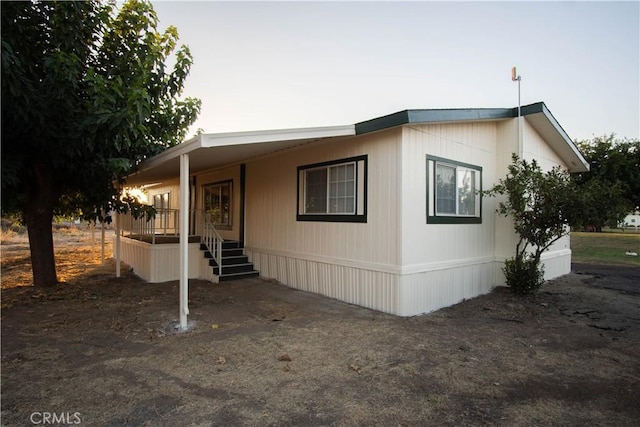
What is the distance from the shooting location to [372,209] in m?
6.16

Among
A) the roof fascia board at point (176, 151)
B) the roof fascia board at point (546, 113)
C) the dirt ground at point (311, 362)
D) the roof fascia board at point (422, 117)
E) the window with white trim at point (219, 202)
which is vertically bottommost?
the dirt ground at point (311, 362)

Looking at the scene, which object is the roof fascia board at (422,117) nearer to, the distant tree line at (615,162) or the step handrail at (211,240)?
the step handrail at (211,240)

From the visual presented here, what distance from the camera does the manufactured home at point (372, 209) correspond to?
5.78 metres

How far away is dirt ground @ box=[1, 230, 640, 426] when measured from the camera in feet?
9.20

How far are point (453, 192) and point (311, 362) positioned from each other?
14.9 ft

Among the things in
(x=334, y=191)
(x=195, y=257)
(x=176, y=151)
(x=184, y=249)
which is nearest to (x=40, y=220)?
(x=195, y=257)

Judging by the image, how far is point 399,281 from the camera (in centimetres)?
565

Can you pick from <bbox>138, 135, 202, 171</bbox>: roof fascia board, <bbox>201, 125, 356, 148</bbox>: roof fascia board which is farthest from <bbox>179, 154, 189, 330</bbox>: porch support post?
<bbox>201, 125, 356, 148</bbox>: roof fascia board

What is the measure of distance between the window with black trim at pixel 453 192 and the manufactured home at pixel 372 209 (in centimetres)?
2

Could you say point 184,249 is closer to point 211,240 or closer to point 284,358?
point 284,358

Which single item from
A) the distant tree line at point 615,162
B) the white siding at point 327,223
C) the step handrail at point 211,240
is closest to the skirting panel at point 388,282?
the white siding at point 327,223

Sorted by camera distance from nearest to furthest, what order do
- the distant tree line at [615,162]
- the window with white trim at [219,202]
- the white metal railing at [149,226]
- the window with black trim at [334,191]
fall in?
the window with black trim at [334,191] < the white metal railing at [149,226] < the window with white trim at [219,202] < the distant tree line at [615,162]

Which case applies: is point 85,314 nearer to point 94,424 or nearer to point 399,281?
point 94,424

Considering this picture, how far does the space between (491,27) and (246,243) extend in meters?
8.22
